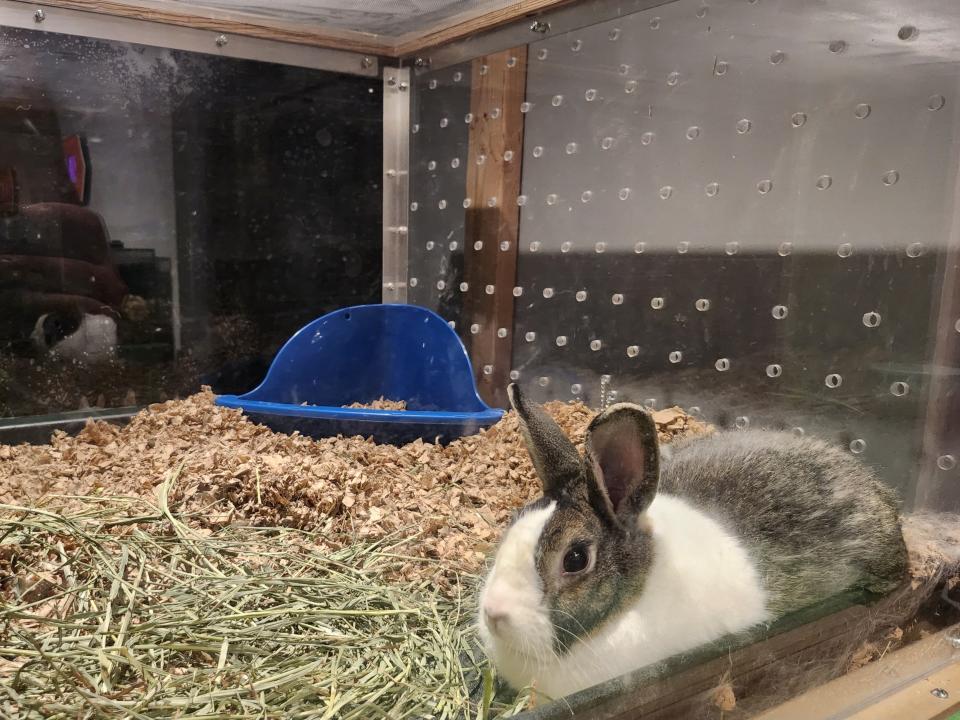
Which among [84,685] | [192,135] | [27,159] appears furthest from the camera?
[192,135]

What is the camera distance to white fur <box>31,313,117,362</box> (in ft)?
7.34

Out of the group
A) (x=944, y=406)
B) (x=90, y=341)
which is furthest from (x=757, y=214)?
(x=90, y=341)

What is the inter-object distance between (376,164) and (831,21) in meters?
1.41

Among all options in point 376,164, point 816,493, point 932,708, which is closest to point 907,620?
point 932,708

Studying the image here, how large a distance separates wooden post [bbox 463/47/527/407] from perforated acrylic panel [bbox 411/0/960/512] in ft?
0.35

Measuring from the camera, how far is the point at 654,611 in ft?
3.70

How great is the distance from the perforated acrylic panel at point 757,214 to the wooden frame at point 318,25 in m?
0.22

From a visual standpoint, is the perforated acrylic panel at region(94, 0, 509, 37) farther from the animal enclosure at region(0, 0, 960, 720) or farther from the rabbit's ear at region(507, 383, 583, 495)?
the rabbit's ear at region(507, 383, 583, 495)

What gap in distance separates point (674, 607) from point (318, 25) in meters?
1.89

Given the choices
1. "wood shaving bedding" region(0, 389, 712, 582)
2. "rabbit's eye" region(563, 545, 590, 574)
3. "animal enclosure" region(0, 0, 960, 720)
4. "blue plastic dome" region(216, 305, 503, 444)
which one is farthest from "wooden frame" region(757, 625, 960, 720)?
"blue plastic dome" region(216, 305, 503, 444)

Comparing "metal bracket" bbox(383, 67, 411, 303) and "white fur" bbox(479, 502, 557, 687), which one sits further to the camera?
"metal bracket" bbox(383, 67, 411, 303)

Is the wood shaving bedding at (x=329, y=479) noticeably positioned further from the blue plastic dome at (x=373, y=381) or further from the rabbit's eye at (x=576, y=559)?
the rabbit's eye at (x=576, y=559)

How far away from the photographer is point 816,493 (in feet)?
4.24

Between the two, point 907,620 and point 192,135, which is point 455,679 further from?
point 192,135
